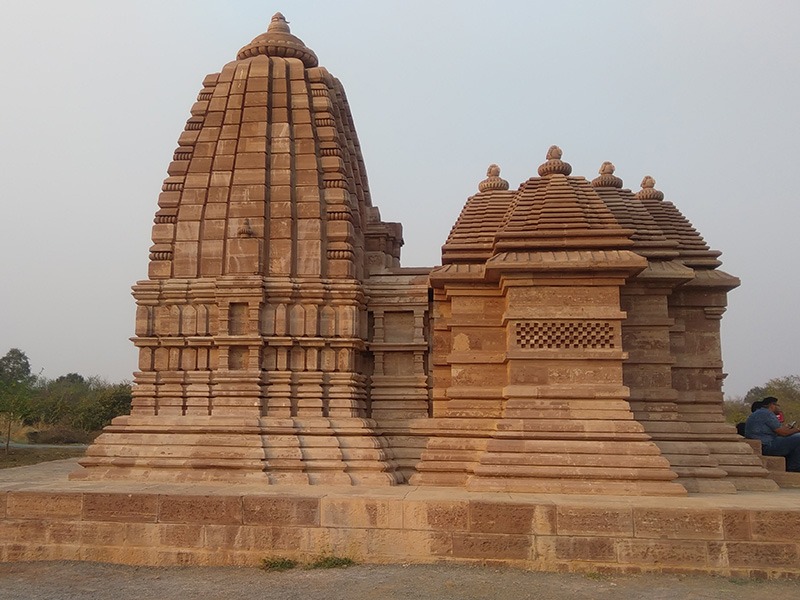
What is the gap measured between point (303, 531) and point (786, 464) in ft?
24.2

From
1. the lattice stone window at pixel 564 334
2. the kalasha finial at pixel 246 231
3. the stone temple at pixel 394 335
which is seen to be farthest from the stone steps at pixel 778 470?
the kalasha finial at pixel 246 231

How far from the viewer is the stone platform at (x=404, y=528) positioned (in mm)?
7285

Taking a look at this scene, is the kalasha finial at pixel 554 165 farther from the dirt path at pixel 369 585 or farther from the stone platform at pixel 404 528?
the dirt path at pixel 369 585

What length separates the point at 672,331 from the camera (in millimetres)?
10508

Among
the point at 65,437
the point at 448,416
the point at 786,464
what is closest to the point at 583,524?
the point at 448,416

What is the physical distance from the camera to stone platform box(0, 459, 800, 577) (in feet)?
23.9

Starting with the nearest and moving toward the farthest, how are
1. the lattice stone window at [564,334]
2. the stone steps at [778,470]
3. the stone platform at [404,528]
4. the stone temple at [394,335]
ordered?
the stone platform at [404,528] → the stone temple at [394,335] → the lattice stone window at [564,334] → the stone steps at [778,470]

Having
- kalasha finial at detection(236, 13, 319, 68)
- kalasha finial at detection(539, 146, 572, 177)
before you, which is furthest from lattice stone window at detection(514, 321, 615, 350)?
kalasha finial at detection(236, 13, 319, 68)

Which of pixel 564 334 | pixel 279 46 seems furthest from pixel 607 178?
pixel 279 46

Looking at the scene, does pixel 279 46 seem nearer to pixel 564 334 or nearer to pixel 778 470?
pixel 564 334

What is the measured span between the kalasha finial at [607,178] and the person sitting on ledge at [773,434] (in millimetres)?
4378

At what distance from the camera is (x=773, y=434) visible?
36.0ft

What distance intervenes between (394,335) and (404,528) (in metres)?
3.86

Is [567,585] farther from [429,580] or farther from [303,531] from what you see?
[303,531]
